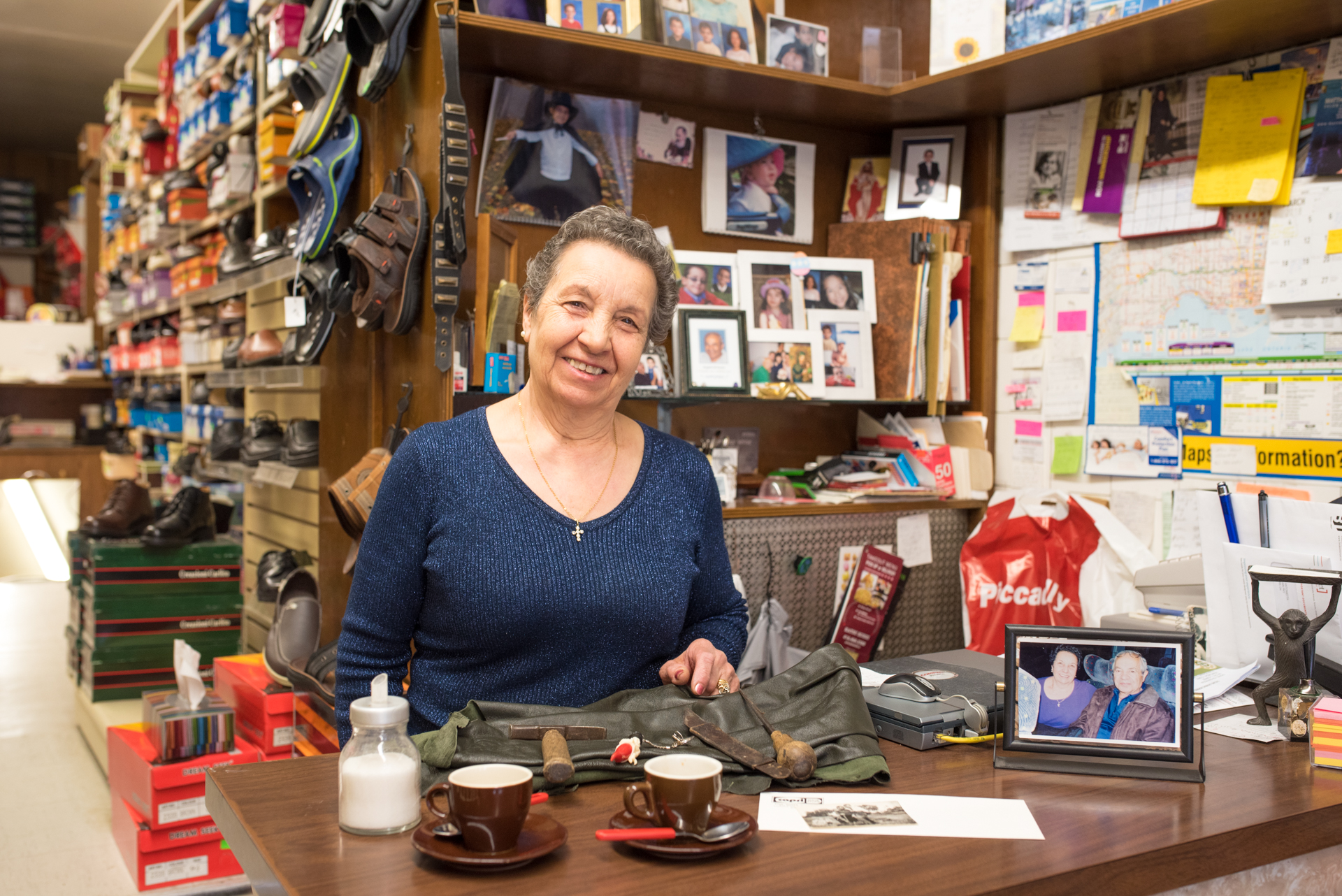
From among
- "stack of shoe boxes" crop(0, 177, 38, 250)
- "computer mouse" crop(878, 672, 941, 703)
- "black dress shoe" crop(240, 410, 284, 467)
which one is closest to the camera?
"computer mouse" crop(878, 672, 941, 703)

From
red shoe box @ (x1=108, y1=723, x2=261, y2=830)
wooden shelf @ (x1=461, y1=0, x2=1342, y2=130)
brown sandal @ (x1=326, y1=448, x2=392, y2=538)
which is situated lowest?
red shoe box @ (x1=108, y1=723, x2=261, y2=830)

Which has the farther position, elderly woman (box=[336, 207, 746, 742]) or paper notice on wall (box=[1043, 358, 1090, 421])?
paper notice on wall (box=[1043, 358, 1090, 421])

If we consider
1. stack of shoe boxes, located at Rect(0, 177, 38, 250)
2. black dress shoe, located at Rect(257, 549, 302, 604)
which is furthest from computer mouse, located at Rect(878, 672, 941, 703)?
stack of shoe boxes, located at Rect(0, 177, 38, 250)

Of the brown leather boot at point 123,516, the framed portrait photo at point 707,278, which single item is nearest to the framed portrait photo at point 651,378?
the framed portrait photo at point 707,278

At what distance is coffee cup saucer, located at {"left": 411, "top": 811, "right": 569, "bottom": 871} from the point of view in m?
1.01

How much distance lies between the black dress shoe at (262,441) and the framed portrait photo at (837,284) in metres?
1.92

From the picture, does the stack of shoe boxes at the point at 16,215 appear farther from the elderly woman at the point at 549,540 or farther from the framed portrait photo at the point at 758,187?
the elderly woman at the point at 549,540

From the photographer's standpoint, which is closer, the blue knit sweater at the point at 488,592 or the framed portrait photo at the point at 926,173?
the blue knit sweater at the point at 488,592

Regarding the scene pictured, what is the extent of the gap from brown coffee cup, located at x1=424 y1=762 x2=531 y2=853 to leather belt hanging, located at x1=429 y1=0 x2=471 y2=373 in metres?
1.61

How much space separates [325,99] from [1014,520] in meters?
2.37

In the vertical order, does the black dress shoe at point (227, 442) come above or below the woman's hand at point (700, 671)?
above

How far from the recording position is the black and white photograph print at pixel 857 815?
1.19 m

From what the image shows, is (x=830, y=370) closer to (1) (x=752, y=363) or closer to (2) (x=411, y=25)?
(1) (x=752, y=363)

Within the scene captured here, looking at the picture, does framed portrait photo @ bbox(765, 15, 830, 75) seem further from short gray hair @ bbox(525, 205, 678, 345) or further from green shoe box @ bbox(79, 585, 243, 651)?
green shoe box @ bbox(79, 585, 243, 651)
